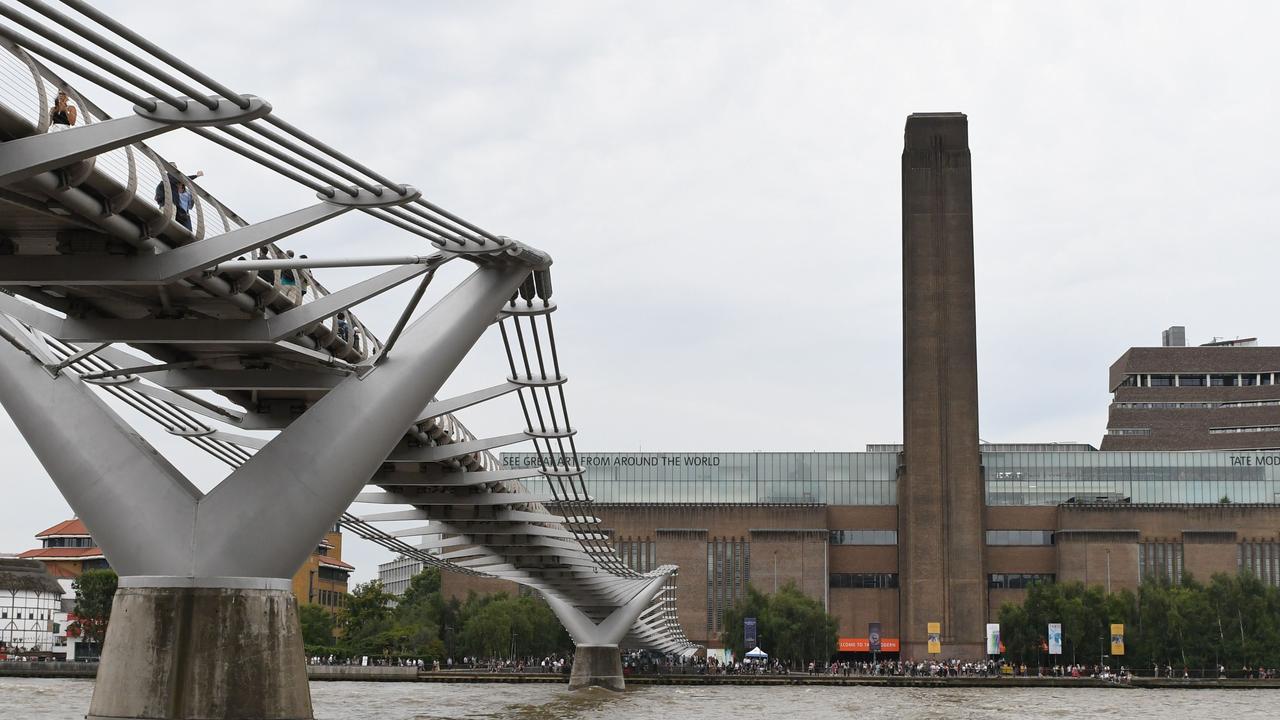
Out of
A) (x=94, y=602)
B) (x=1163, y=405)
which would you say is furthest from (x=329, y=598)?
(x=1163, y=405)

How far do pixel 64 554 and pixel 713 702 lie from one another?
9055cm

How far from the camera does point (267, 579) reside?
21.8 metres

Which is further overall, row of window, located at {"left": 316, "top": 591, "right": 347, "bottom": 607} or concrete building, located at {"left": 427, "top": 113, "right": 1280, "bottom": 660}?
row of window, located at {"left": 316, "top": 591, "right": 347, "bottom": 607}

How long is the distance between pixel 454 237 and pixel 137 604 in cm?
655

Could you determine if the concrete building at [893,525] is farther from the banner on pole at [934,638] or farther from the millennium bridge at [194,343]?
the millennium bridge at [194,343]

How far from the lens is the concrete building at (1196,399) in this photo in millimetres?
135250

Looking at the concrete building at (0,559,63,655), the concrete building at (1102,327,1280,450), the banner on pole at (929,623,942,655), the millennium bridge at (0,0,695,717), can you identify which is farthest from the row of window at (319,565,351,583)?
the millennium bridge at (0,0,695,717)

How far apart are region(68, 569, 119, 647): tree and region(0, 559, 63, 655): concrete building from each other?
16509 mm

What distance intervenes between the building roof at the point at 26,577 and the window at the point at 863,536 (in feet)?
199

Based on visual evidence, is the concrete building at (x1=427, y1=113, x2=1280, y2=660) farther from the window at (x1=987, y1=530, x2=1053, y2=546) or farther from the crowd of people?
the crowd of people

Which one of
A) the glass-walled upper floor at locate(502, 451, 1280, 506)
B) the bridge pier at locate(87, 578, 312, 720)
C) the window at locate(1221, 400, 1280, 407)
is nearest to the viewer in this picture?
the bridge pier at locate(87, 578, 312, 720)

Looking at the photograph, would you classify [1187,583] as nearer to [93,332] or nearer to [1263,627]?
[1263,627]

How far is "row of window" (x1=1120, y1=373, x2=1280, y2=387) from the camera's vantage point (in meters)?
140

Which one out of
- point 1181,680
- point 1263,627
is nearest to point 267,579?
point 1181,680
